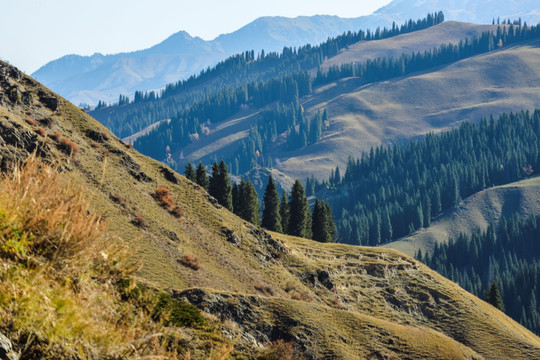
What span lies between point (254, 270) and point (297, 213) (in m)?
49.4

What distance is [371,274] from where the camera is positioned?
84312 millimetres

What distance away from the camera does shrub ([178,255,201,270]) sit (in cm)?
5719

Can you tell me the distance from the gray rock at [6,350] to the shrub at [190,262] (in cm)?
4913

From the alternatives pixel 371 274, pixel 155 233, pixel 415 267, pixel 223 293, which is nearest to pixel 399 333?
pixel 223 293

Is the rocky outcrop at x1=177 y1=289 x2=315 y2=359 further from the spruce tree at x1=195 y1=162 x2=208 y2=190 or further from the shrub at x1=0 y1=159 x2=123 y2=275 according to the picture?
the spruce tree at x1=195 y1=162 x2=208 y2=190

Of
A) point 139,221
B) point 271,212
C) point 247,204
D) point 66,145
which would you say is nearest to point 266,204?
point 271,212

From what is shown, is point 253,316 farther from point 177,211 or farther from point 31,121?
point 31,121

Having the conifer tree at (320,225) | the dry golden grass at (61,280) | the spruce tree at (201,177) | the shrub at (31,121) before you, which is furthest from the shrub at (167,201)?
the dry golden grass at (61,280)

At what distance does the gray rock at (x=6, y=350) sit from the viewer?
835 centimetres

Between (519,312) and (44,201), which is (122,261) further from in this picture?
(519,312)

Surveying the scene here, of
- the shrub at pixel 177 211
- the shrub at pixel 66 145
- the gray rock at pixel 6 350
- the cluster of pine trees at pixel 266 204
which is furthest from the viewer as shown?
the cluster of pine trees at pixel 266 204

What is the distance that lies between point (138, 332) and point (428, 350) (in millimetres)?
43394

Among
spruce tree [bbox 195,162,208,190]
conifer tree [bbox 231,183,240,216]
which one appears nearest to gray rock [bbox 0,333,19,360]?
conifer tree [bbox 231,183,240,216]

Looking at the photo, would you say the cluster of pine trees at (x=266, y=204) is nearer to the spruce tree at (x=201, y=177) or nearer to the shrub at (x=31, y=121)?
the spruce tree at (x=201, y=177)
